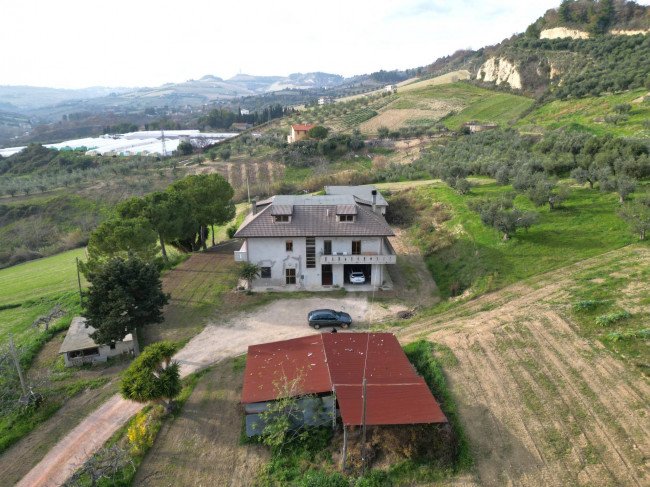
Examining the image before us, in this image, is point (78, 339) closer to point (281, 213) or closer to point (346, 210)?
point (281, 213)

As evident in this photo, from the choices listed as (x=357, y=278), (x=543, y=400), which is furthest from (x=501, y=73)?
(x=543, y=400)

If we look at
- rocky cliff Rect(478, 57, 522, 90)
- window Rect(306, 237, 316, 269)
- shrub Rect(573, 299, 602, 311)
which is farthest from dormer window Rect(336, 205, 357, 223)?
rocky cliff Rect(478, 57, 522, 90)

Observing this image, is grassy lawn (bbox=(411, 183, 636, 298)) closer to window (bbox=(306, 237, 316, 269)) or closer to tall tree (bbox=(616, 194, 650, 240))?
tall tree (bbox=(616, 194, 650, 240))

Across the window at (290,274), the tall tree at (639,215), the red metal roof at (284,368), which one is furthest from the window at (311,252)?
the tall tree at (639,215)

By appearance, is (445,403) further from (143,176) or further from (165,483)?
(143,176)

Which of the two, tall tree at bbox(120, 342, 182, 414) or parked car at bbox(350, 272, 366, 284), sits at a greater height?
tall tree at bbox(120, 342, 182, 414)

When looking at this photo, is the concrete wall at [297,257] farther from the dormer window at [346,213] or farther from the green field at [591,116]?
the green field at [591,116]
